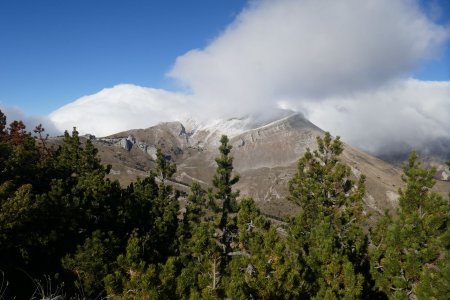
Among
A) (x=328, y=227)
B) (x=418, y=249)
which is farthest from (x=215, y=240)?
(x=418, y=249)

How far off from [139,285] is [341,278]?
13.2 metres

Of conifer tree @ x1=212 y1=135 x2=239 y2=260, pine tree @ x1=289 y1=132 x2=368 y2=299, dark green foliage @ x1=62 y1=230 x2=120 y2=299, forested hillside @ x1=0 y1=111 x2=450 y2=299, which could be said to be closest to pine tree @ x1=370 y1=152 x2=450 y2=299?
forested hillside @ x1=0 y1=111 x2=450 y2=299

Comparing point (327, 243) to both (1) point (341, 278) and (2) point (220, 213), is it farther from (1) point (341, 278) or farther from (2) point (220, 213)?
(2) point (220, 213)

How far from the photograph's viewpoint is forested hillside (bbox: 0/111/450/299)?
2283cm

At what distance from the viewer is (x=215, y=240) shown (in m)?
38.0

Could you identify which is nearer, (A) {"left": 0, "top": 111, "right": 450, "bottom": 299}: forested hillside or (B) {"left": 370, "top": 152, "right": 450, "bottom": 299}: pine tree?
(B) {"left": 370, "top": 152, "right": 450, "bottom": 299}: pine tree

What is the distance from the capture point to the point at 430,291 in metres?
21.2

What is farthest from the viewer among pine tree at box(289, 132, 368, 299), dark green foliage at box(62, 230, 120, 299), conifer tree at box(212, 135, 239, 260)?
conifer tree at box(212, 135, 239, 260)

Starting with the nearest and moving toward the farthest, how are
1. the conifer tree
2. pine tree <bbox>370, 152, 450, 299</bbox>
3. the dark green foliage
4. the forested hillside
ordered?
pine tree <bbox>370, 152, 450, 299</bbox> → the forested hillside → the dark green foliage → the conifer tree

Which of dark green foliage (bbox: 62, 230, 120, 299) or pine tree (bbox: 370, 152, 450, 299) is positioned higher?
pine tree (bbox: 370, 152, 450, 299)

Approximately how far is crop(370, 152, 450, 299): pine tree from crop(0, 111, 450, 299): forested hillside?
8 cm

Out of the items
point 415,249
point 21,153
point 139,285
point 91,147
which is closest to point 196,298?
point 139,285

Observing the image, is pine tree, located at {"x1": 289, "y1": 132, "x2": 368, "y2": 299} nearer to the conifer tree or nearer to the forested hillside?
the forested hillside

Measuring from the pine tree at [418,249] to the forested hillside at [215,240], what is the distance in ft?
0.26
